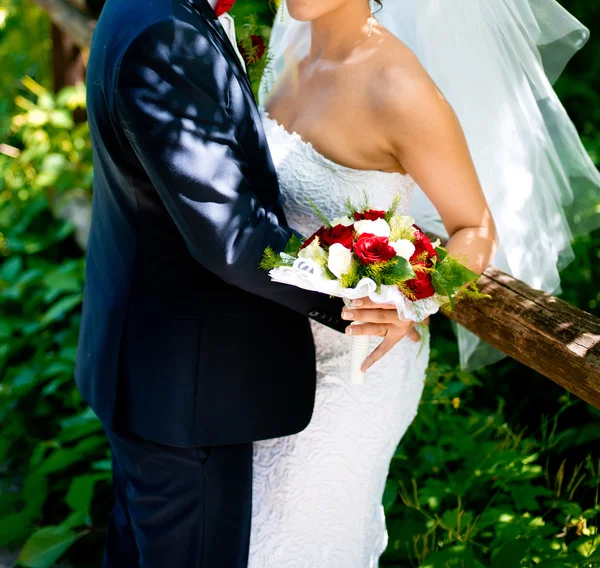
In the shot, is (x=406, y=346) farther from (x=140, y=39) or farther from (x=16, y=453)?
(x=16, y=453)

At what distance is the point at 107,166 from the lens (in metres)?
1.83

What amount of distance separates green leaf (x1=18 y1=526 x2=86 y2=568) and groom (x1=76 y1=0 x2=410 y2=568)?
3.76 feet

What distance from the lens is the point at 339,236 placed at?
1718mm

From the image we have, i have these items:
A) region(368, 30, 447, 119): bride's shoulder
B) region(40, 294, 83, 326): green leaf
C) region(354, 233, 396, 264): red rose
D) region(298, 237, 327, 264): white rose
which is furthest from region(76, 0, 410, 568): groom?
region(40, 294, 83, 326): green leaf

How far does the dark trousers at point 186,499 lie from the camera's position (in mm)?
2027

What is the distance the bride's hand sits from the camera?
180 centimetres

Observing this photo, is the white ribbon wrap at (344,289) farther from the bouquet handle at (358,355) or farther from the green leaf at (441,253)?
the bouquet handle at (358,355)

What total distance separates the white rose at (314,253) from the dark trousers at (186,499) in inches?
26.0

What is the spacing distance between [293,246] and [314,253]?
0.26 ft

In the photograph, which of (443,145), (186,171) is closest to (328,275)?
(186,171)

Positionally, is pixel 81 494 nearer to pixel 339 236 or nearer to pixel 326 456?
pixel 326 456

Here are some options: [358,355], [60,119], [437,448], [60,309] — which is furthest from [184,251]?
[60,119]

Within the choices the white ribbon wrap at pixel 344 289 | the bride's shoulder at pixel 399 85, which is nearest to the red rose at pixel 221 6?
the bride's shoulder at pixel 399 85

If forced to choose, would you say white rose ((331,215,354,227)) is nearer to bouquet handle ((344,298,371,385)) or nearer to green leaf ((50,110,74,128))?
bouquet handle ((344,298,371,385))
